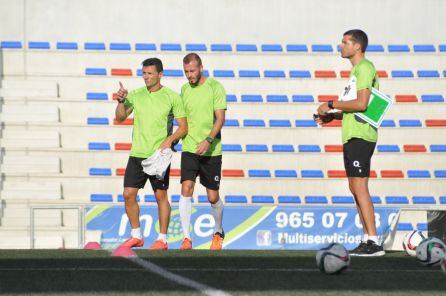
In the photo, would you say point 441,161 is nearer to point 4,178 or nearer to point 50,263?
point 4,178

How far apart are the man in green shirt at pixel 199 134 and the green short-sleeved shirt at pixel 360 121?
1880 mm

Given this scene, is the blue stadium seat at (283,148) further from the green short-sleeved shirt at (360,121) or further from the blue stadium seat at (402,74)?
the green short-sleeved shirt at (360,121)

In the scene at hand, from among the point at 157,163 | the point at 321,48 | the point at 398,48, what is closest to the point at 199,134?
the point at 157,163

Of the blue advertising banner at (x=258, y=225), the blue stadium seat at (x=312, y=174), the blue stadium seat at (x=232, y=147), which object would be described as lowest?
the blue advertising banner at (x=258, y=225)

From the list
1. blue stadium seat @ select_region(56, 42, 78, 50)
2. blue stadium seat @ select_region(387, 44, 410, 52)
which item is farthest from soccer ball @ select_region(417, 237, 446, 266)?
blue stadium seat @ select_region(56, 42, 78, 50)

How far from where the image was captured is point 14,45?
1603cm

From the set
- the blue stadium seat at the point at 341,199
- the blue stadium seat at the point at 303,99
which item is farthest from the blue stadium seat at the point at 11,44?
the blue stadium seat at the point at 341,199

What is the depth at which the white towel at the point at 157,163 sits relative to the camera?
29.5 ft

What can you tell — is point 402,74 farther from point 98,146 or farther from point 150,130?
point 150,130

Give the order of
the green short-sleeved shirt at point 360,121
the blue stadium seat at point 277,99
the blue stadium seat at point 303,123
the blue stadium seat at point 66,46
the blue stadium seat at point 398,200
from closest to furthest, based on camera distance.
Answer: the green short-sleeved shirt at point 360,121, the blue stadium seat at point 398,200, the blue stadium seat at point 303,123, the blue stadium seat at point 277,99, the blue stadium seat at point 66,46

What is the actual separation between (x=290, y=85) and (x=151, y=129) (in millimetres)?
7192

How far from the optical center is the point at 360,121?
7816 mm

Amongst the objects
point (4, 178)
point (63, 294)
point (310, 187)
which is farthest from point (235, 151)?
point (63, 294)

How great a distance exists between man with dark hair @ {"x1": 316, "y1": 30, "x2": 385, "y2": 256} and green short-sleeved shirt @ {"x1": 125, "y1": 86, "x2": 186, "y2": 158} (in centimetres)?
179
